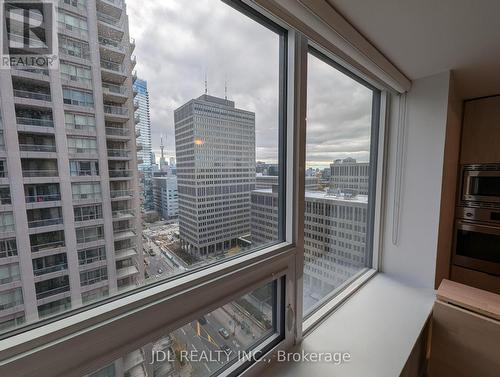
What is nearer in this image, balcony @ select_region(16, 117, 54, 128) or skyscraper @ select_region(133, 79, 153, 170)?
balcony @ select_region(16, 117, 54, 128)

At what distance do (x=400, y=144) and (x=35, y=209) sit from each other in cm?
193

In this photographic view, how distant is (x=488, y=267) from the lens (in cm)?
170

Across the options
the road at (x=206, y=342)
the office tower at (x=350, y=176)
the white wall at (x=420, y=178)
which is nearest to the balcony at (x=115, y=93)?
the road at (x=206, y=342)

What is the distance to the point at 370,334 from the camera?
110 cm

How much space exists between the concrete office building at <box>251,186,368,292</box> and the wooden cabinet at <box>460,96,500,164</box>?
973 mm

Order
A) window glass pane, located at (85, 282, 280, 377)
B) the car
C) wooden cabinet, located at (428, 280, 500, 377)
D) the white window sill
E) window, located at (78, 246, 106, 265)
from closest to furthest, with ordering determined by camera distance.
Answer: window, located at (78, 246, 106, 265) → window glass pane, located at (85, 282, 280, 377) → the car → the white window sill → wooden cabinet, located at (428, 280, 500, 377)

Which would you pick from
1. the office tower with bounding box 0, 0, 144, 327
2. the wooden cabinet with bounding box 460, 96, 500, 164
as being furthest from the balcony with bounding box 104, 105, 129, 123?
A: the wooden cabinet with bounding box 460, 96, 500, 164

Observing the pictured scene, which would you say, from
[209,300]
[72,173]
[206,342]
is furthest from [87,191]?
[206,342]

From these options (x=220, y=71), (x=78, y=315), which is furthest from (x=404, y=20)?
(x=78, y=315)

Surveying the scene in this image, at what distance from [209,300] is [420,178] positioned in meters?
1.58

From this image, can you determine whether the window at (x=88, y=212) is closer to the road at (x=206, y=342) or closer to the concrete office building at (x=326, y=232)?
the road at (x=206, y=342)

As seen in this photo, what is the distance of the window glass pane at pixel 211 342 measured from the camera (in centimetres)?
63

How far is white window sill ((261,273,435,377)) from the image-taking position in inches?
35.6

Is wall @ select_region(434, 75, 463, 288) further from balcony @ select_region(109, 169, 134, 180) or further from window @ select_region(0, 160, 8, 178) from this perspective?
window @ select_region(0, 160, 8, 178)
